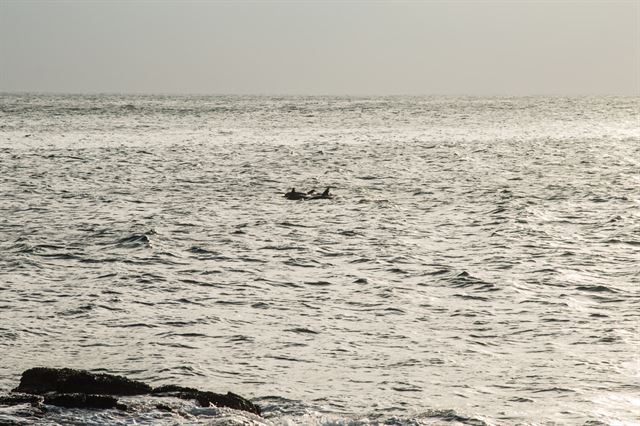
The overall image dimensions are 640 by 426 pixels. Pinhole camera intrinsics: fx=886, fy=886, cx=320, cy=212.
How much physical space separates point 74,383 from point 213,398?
2023mm

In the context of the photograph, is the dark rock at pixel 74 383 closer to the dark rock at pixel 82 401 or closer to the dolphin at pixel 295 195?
the dark rock at pixel 82 401

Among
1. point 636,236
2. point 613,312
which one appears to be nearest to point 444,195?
point 636,236

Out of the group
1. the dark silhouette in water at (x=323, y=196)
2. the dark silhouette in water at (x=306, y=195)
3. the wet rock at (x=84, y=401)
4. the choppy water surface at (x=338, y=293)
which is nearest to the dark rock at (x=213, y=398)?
the choppy water surface at (x=338, y=293)

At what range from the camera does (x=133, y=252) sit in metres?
25.6

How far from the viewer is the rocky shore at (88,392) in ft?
39.7

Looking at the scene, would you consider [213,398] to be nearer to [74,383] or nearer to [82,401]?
[82,401]

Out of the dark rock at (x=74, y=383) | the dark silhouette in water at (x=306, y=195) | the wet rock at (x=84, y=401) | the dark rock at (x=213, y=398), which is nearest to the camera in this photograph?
the wet rock at (x=84, y=401)

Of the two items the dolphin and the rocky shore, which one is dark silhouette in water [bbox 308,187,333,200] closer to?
the dolphin

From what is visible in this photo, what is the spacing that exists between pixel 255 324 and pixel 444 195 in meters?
23.4

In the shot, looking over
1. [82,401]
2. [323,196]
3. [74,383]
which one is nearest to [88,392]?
[74,383]

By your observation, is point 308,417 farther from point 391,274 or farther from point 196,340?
point 391,274

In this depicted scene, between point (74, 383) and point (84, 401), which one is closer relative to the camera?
point (84, 401)

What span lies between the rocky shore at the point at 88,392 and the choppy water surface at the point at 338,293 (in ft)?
1.12

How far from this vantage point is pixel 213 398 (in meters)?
12.5
